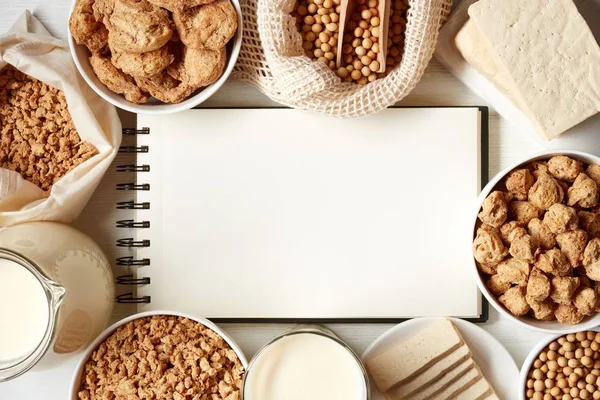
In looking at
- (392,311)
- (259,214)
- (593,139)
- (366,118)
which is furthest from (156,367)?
(593,139)

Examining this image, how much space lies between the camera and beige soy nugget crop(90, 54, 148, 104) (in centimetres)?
107

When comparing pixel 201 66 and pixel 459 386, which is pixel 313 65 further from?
pixel 459 386

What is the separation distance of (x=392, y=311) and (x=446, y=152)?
0.30 metres

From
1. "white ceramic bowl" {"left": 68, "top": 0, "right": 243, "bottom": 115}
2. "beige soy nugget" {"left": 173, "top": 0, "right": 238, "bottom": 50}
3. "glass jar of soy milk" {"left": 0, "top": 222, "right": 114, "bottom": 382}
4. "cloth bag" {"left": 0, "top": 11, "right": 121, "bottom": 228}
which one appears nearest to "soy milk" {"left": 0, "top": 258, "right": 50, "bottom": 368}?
"glass jar of soy milk" {"left": 0, "top": 222, "right": 114, "bottom": 382}

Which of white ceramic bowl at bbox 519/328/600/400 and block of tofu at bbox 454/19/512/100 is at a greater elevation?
block of tofu at bbox 454/19/512/100

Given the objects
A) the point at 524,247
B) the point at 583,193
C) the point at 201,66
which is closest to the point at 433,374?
the point at 524,247

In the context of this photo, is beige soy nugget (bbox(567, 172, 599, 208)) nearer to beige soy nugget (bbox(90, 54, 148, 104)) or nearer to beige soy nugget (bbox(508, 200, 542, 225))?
beige soy nugget (bbox(508, 200, 542, 225))

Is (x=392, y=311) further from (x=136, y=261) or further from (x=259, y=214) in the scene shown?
(x=136, y=261)

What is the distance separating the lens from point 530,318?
1.10 m

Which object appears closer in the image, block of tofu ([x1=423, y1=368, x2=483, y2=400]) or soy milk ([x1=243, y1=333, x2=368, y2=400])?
soy milk ([x1=243, y1=333, x2=368, y2=400])

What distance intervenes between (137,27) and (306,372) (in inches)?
23.4

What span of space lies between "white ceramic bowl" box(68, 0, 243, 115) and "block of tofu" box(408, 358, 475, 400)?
0.62m

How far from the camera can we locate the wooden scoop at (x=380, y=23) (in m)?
1.08

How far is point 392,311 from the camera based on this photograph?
3.88 feet
